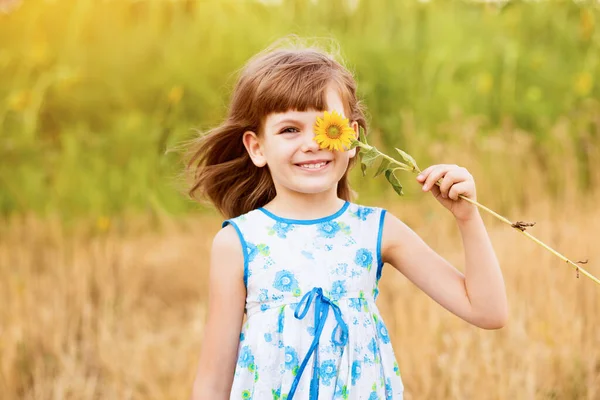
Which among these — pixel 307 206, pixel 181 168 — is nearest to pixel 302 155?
pixel 307 206

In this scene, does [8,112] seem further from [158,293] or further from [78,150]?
[158,293]

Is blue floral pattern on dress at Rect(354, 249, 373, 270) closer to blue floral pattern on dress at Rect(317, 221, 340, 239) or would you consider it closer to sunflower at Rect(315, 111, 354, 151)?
blue floral pattern on dress at Rect(317, 221, 340, 239)

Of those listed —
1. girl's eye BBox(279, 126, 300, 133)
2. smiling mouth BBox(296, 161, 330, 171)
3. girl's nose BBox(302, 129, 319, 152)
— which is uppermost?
girl's eye BBox(279, 126, 300, 133)

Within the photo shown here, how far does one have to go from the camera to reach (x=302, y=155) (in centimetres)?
191

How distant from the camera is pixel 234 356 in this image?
2.01m

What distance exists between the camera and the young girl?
189cm

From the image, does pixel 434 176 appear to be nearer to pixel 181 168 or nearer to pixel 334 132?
pixel 334 132

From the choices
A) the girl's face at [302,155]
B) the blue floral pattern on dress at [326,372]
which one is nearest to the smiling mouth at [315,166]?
the girl's face at [302,155]

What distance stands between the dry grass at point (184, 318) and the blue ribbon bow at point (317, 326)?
1.15m

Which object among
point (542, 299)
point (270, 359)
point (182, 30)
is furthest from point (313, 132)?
point (182, 30)

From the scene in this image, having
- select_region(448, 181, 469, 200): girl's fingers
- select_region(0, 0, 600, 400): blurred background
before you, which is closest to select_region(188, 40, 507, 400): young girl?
select_region(448, 181, 469, 200): girl's fingers

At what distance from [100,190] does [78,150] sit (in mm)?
301

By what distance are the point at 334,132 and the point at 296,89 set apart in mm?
170

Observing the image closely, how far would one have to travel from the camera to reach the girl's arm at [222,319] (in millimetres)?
1966
